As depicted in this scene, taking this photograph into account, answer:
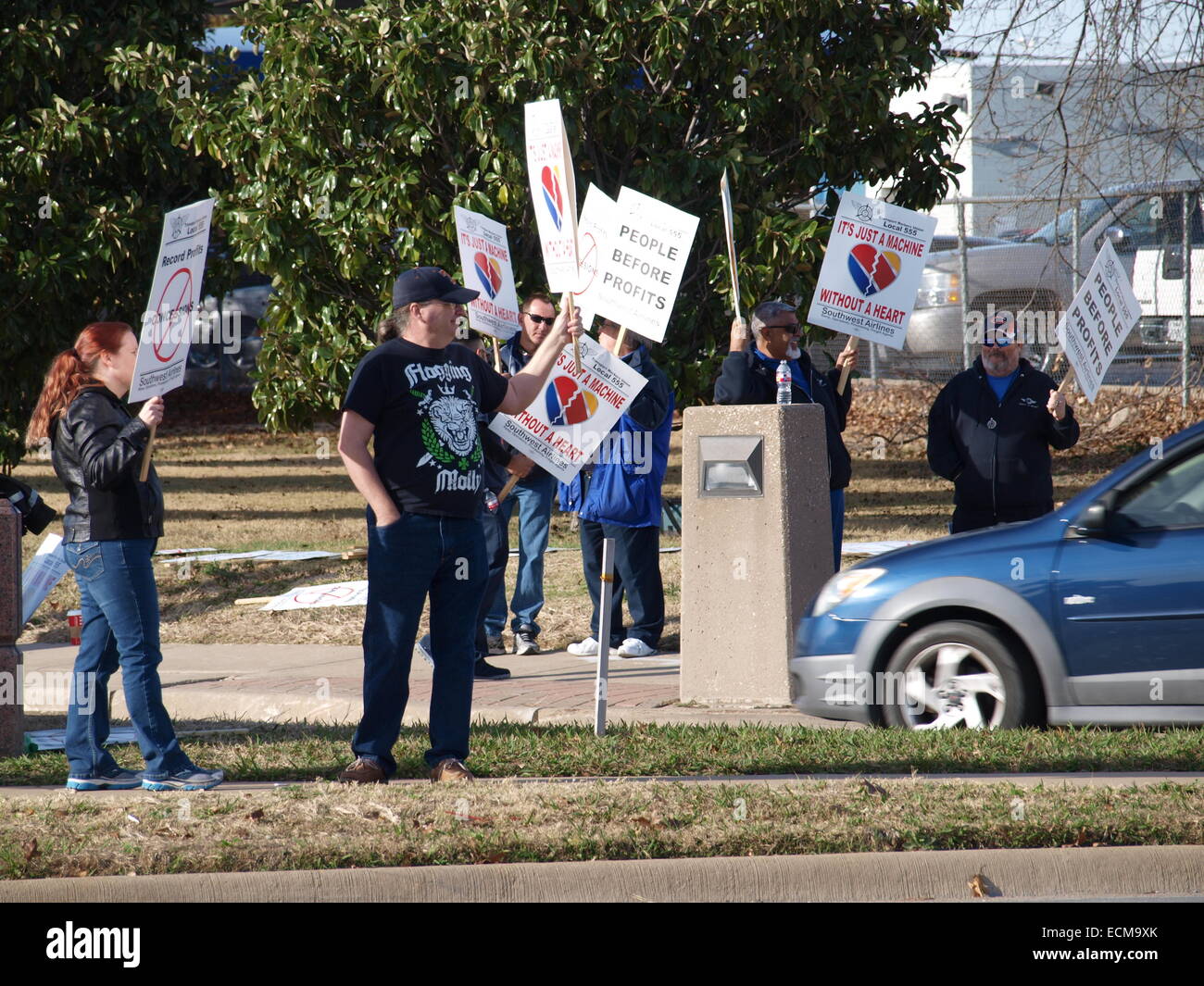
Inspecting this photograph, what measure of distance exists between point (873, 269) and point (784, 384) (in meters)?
1.12

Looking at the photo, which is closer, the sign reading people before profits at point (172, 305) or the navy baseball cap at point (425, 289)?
the navy baseball cap at point (425, 289)

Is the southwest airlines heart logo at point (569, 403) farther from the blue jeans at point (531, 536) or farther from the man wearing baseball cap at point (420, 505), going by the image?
the man wearing baseball cap at point (420, 505)

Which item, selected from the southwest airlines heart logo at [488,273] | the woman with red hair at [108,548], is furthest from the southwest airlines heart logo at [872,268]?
the woman with red hair at [108,548]

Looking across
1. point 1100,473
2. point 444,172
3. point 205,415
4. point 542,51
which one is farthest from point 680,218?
point 205,415

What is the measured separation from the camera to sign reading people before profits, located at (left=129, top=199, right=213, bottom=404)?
248 inches

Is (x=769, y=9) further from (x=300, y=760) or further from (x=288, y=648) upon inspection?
(x=300, y=760)

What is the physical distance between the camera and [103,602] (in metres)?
6.20

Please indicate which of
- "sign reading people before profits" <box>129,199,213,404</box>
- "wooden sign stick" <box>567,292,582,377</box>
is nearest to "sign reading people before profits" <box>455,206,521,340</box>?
"wooden sign stick" <box>567,292,582,377</box>

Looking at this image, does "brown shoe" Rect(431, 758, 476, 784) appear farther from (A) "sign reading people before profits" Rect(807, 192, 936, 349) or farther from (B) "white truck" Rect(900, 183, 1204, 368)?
(B) "white truck" Rect(900, 183, 1204, 368)

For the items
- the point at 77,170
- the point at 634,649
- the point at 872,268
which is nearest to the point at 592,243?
the point at 872,268

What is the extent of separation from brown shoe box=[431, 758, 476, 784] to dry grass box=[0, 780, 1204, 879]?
0.19m

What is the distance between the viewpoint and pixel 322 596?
1170cm

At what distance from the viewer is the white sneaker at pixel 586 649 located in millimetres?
Answer: 9742

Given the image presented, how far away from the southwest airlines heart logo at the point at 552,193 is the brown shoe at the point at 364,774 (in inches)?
110
